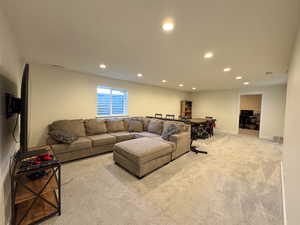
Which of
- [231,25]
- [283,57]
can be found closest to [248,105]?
[283,57]

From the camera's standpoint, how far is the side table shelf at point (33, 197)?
1.35 meters

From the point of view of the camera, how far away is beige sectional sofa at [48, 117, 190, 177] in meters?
2.47

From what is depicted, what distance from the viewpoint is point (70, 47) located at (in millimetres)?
2176

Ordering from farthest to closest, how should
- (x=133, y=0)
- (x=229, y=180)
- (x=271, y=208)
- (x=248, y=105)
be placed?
(x=248, y=105) < (x=229, y=180) < (x=271, y=208) < (x=133, y=0)

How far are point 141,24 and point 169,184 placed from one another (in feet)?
8.10

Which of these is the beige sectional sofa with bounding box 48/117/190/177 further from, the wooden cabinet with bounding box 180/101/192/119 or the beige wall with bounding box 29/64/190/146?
the wooden cabinet with bounding box 180/101/192/119

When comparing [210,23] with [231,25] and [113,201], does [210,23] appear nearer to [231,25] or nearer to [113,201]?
[231,25]

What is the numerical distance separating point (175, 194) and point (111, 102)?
377 cm

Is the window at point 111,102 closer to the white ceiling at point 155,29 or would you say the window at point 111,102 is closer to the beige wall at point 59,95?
the beige wall at point 59,95

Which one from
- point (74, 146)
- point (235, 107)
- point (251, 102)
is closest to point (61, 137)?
point (74, 146)

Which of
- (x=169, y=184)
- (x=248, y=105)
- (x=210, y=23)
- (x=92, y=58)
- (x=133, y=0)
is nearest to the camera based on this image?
(x=133, y=0)

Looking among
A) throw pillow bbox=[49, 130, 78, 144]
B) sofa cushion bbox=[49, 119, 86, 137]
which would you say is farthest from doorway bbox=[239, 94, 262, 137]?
throw pillow bbox=[49, 130, 78, 144]

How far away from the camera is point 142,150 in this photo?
2.48 meters

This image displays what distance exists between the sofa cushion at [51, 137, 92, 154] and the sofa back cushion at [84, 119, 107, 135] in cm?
52
